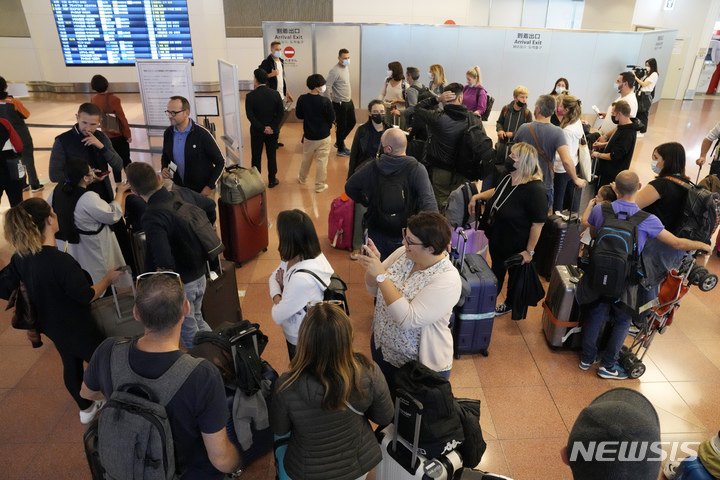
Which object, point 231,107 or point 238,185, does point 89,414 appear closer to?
point 238,185

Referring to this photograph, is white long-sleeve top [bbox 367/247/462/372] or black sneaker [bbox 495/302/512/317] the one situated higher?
white long-sleeve top [bbox 367/247/462/372]

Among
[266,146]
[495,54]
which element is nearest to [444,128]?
[266,146]

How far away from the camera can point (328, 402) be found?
A: 196 centimetres

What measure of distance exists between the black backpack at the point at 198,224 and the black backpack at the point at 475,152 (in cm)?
289

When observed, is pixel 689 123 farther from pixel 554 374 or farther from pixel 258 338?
pixel 258 338

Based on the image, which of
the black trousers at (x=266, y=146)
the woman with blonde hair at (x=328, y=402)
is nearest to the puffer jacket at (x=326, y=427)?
the woman with blonde hair at (x=328, y=402)

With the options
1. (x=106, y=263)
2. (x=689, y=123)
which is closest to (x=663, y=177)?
(x=106, y=263)

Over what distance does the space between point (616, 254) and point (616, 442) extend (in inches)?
91.7

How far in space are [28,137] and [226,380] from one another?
6250 mm

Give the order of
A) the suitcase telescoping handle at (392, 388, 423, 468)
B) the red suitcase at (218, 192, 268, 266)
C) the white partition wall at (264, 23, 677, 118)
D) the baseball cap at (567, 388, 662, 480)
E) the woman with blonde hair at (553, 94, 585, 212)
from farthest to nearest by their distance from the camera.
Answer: the white partition wall at (264, 23, 677, 118)
the woman with blonde hair at (553, 94, 585, 212)
the red suitcase at (218, 192, 268, 266)
the suitcase telescoping handle at (392, 388, 423, 468)
the baseball cap at (567, 388, 662, 480)

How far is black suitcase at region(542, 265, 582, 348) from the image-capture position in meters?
3.93

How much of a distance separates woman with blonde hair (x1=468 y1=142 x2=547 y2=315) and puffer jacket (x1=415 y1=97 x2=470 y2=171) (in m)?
1.34

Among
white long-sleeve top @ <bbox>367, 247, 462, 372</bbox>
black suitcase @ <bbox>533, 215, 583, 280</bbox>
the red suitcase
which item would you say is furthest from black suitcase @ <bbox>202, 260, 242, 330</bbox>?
black suitcase @ <bbox>533, 215, 583, 280</bbox>

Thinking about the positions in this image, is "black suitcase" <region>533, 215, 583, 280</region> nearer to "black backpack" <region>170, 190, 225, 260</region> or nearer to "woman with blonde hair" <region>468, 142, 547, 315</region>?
"woman with blonde hair" <region>468, 142, 547, 315</region>
